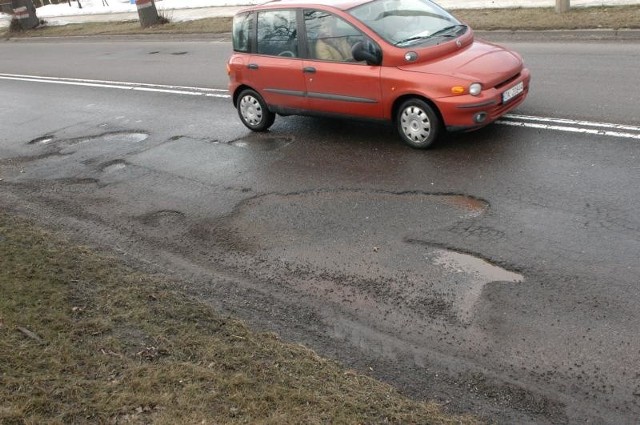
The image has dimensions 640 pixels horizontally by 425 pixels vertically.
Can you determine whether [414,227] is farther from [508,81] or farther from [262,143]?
[262,143]

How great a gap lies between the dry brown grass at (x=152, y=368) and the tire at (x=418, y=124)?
3726 mm

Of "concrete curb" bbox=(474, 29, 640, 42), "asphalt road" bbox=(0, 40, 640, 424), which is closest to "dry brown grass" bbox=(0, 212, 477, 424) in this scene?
"asphalt road" bbox=(0, 40, 640, 424)

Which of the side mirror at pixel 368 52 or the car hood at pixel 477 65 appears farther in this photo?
the side mirror at pixel 368 52

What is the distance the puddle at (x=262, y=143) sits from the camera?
354 inches

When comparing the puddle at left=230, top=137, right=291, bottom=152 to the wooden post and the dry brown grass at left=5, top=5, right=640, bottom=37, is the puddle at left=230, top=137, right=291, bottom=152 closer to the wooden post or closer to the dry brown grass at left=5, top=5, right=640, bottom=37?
the dry brown grass at left=5, top=5, right=640, bottom=37

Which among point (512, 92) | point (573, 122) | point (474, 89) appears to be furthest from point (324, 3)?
point (573, 122)

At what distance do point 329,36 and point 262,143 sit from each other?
1.87 meters

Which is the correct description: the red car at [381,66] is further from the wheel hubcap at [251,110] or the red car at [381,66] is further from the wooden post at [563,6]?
the wooden post at [563,6]

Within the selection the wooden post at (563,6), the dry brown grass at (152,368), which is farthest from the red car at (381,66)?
the wooden post at (563,6)

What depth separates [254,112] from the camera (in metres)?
9.52

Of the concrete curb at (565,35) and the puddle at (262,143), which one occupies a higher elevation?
the concrete curb at (565,35)

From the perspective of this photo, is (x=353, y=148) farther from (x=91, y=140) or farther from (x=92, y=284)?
(x=91, y=140)

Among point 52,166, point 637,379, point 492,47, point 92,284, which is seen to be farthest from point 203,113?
point 637,379

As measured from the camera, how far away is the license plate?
7500mm
